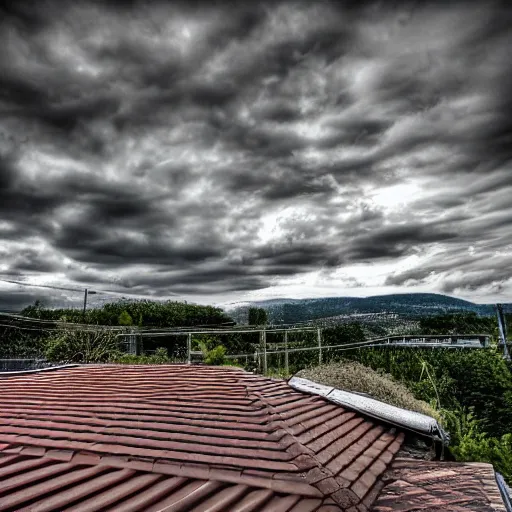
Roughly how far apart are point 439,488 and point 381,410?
174cm

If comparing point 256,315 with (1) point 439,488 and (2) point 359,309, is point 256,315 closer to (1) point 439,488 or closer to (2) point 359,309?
(2) point 359,309

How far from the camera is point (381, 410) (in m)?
5.29

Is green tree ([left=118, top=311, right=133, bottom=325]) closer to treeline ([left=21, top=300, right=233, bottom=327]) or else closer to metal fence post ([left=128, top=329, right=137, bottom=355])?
treeline ([left=21, top=300, right=233, bottom=327])

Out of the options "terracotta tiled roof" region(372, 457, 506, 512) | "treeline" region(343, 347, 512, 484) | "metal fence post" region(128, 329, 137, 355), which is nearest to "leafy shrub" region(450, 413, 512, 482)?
"treeline" region(343, 347, 512, 484)

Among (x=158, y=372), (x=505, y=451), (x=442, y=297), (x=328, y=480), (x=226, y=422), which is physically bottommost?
(x=505, y=451)

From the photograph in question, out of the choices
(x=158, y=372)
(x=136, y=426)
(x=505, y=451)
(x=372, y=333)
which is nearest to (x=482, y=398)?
(x=505, y=451)

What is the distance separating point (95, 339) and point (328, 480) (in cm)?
1251

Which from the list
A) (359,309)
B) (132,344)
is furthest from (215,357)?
(359,309)

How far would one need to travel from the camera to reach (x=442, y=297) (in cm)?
4478

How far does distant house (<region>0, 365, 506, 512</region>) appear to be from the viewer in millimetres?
2969

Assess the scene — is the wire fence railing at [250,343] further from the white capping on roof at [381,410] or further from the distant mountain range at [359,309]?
the white capping on roof at [381,410]

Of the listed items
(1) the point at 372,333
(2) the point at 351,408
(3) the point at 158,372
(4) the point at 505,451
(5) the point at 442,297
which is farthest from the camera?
(5) the point at 442,297

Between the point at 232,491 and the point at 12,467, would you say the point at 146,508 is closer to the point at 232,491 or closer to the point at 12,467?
the point at 232,491

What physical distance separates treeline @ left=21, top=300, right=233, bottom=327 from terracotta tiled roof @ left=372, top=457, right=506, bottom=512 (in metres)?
19.0
